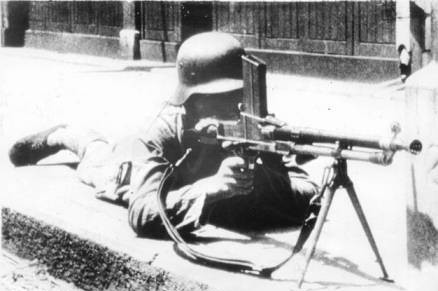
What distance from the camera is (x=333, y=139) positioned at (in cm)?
394

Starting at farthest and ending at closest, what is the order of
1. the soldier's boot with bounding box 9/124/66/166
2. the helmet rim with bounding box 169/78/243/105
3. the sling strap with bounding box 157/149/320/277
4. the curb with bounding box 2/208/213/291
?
the soldier's boot with bounding box 9/124/66/166 → the helmet rim with bounding box 169/78/243/105 → the curb with bounding box 2/208/213/291 → the sling strap with bounding box 157/149/320/277

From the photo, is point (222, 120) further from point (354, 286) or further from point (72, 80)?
point (72, 80)

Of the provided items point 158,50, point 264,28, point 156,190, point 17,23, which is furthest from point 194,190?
point 17,23

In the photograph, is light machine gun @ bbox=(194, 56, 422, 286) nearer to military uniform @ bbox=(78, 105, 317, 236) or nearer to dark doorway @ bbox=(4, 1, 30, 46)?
military uniform @ bbox=(78, 105, 317, 236)

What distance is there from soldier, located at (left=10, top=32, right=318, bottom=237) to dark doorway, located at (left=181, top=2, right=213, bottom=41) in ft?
39.8

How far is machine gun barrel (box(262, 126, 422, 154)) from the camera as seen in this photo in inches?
141

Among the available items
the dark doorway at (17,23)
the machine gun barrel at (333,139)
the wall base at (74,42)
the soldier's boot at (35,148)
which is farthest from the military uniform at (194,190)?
the dark doorway at (17,23)

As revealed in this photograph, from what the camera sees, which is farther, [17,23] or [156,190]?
[17,23]

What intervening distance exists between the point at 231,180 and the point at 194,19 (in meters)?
13.1

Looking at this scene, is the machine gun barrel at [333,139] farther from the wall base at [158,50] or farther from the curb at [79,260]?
the wall base at [158,50]

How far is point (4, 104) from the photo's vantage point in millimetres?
12367

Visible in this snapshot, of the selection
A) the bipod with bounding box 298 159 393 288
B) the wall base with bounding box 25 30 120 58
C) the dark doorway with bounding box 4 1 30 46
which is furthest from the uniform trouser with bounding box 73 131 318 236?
the dark doorway with bounding box 4 1 30 46

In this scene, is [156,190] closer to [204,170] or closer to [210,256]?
[204,170]

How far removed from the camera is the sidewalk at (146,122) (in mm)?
4461
